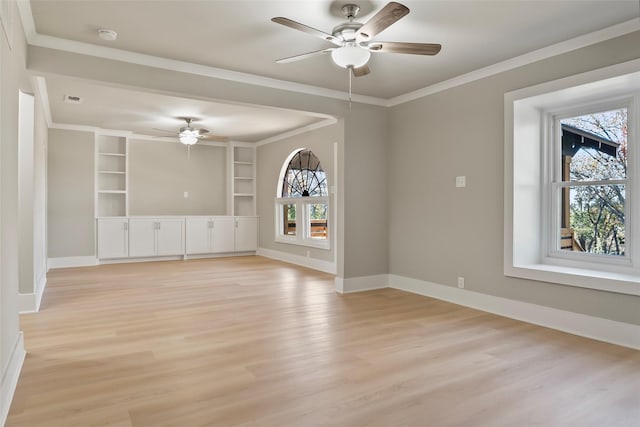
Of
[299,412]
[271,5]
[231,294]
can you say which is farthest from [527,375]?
[231,294]

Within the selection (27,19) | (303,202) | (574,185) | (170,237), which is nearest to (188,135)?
(303,202)

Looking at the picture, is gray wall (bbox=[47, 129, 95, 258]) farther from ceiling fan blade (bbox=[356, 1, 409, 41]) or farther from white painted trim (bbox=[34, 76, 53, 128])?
ceiling fan blade (bbox=[356, 1, 409, 41])

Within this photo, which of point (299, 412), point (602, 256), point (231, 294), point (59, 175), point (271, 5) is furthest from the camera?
point (59, 175)

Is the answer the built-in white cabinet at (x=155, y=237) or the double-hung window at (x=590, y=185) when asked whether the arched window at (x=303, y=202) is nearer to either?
the built-in white cabinet at (x=155, y=237)

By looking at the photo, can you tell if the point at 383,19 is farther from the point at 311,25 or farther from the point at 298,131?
the point at 298,131

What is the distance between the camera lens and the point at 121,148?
8.09 m

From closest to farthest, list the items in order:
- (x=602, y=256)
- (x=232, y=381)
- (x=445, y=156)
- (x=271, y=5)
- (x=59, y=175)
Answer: (x=232, y=381) < (x=271, y=5) < (x=602, y=256) < (x=445, y=156) < (x=59, y=175)

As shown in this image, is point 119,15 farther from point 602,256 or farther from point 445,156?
point 602,256

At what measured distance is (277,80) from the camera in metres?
4.51

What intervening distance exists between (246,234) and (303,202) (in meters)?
1.96

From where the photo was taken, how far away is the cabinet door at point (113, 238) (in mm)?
7492

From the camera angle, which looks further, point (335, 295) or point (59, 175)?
point (59, 175)

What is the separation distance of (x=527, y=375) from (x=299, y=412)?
4.87 ft

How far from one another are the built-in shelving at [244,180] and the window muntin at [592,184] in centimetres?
657
